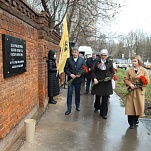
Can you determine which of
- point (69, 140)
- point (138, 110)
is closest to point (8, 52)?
point (69, 140)

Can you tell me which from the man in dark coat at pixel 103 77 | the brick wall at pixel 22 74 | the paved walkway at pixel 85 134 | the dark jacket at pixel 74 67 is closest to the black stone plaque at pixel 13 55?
the brick wall at pixel 22 74

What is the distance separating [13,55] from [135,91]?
2.89m

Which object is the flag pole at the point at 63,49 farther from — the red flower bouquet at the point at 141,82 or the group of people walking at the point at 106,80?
the red flower bouquet at the point at 141,82

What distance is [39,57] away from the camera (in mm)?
6434

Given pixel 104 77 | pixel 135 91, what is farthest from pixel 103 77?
pixel 135 91

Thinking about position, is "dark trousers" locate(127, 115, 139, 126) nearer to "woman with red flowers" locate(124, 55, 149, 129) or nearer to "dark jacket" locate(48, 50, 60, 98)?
"woman with red flowers" locate(124, 55, 149, 129)

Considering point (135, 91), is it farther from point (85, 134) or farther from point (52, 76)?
point (52, 76)

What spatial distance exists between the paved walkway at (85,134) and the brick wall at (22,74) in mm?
Answer: 529

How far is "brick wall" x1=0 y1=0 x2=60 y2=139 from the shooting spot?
12.0 feet

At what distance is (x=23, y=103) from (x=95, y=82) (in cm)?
197

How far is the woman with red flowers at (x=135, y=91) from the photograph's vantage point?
5141 mm

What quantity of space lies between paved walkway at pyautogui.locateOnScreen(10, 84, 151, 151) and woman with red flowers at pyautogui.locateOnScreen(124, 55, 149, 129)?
363 mm

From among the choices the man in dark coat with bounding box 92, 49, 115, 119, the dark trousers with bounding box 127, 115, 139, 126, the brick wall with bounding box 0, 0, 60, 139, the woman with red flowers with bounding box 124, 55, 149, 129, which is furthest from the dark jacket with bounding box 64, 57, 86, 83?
the dark trousers with bounding box 127, 115, 139, 126

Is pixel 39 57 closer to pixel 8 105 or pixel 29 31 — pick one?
pixel 29 31
